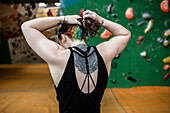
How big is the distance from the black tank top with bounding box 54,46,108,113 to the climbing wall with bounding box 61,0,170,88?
1.63 meters

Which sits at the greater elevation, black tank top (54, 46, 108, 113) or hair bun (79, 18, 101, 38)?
hair bun (79, 18, 101, 38)

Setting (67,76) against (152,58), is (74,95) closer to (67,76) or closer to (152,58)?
(67,76)

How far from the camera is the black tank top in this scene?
0.73 meters

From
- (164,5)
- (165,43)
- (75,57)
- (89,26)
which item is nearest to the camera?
(75,57)

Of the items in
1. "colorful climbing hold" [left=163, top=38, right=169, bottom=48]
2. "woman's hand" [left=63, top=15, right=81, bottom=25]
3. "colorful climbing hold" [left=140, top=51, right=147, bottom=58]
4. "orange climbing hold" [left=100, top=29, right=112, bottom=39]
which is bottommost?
"colorful climbing hold" [left=140, top=51, right=147, bottom=58]

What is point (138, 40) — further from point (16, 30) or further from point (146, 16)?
point (16, 30)

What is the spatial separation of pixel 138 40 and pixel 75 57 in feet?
6.26

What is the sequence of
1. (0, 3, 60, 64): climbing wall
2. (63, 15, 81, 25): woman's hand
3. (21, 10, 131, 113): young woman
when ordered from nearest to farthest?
1. (21, 10, 131, 113): young woman
2. (63, 15, 81, 25): woman's hand
3. (0, 3, 60, 64): climbing wall

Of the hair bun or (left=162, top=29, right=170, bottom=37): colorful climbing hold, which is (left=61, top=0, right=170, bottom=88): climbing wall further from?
the hair bun

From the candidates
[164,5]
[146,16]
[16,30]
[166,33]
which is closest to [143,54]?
[166,33]

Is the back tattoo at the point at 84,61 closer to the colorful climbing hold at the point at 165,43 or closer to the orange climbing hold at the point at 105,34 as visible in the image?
the orange climbing hold at the point at 105,34

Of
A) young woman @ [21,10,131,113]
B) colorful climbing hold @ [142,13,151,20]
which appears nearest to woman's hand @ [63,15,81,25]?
young woman @ [21,10,131,113]

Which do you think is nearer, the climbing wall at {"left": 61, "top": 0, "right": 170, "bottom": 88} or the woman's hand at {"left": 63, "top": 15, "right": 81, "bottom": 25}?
the woman's hand at {"left": 63, "top": 15, "right": 81, "bottom": 25}

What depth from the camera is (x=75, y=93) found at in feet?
2.46
